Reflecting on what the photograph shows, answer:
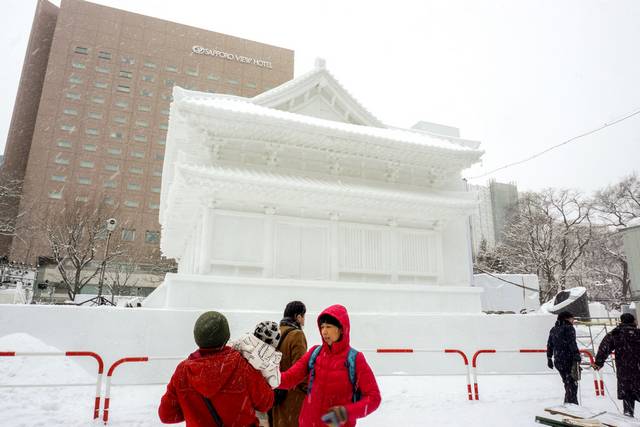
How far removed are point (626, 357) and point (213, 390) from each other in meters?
6.78

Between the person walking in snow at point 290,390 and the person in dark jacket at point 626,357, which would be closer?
the person walking in snow at point 290,390

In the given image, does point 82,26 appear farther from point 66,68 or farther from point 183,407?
point 183,407

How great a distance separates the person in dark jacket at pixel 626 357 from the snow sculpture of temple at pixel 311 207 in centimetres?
589

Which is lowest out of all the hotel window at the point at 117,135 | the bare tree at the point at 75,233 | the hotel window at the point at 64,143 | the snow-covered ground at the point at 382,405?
the snow-covered ground at the point at 382,405

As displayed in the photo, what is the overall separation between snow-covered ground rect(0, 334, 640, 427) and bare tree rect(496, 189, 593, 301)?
80.6 ft

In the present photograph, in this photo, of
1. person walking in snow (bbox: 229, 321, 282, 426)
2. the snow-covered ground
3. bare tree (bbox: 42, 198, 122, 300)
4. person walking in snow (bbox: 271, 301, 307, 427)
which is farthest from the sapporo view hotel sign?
person walking in snow (bbox: 229, 321, 282, 426)

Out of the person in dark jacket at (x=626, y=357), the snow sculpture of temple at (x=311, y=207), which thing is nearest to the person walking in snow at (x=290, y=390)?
the person in dark jacket at (x=626, y=357)

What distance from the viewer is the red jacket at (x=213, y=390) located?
2.52m

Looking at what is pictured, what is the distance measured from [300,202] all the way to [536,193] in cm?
3146

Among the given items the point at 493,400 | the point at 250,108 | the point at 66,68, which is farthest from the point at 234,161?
the point at 66,68

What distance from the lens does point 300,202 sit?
11.6 metres

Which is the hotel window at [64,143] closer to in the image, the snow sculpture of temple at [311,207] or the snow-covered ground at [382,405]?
the snow sculpture of temple at [311,207]

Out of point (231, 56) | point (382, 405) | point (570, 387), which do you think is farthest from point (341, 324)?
point (231, 56)

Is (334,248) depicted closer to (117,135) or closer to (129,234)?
(129,234)
